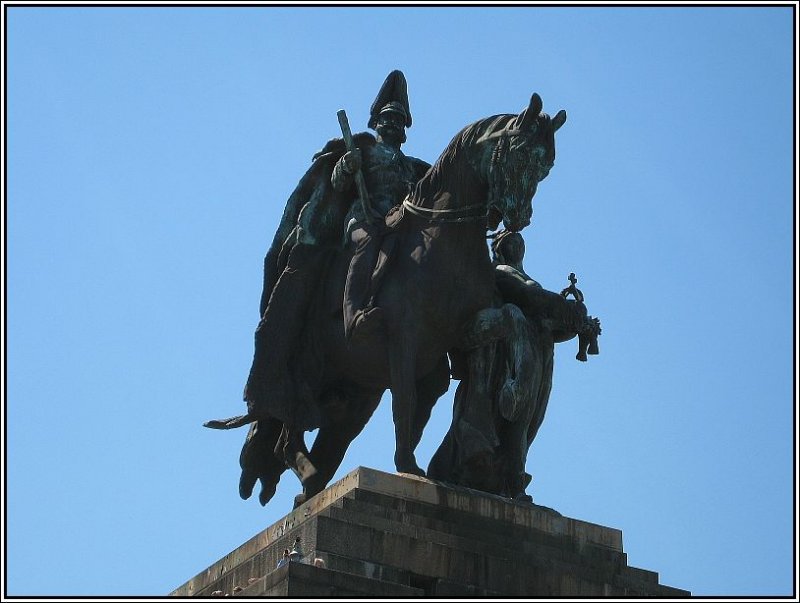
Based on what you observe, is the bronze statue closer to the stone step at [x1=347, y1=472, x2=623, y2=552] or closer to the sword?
the stone step at [x1=347, y1=472, x2=623, y2=552]

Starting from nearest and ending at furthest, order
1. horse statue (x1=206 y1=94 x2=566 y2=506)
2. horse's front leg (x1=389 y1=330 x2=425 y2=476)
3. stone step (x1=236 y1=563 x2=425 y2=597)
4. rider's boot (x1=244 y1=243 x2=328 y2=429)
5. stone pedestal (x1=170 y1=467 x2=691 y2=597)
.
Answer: stone step (x1=236 y1=563 x2=425 y2=597) < stone pedestal (x1=170 y1=467 x2=691 y2=597) < horse's front leg (x1=389 y1=330 x2=425 y2=476) < horse statue (x1=206 y1=94 x2=566 y2=506) < rider's boot (x1=244 y1=243 x2=328 y2=429)

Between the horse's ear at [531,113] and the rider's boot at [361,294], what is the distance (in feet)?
7.73

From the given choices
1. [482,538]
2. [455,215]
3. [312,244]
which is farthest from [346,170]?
[482,538]

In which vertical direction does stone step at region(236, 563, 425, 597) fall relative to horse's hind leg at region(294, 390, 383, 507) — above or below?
below

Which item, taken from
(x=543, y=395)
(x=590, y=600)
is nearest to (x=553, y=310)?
(x=543, y=395)

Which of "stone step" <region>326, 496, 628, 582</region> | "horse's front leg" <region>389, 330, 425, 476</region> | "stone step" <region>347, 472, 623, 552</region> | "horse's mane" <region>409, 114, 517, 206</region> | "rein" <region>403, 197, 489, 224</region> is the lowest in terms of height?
"stone step" <region>326, 496, 628, 582</region>

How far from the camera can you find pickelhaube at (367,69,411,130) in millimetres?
29266

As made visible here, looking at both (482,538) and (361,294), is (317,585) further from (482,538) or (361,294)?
(361,294)

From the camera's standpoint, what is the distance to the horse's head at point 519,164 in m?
26.6

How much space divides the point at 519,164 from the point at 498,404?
2992 millimetres

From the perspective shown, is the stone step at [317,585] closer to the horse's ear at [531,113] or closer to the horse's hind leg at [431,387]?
the horse's hind leg at [431,387]

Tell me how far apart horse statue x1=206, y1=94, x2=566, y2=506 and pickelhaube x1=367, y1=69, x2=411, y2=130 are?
2.07 meters

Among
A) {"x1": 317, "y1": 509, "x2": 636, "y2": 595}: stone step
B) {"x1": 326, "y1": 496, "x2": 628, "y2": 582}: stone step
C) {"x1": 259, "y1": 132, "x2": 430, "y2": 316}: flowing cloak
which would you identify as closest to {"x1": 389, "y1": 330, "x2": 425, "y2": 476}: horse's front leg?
{"x1": 326, "y1": 496, "x2": 628, "y2": 582}: stone step

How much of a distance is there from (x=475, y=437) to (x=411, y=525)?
192 cm
